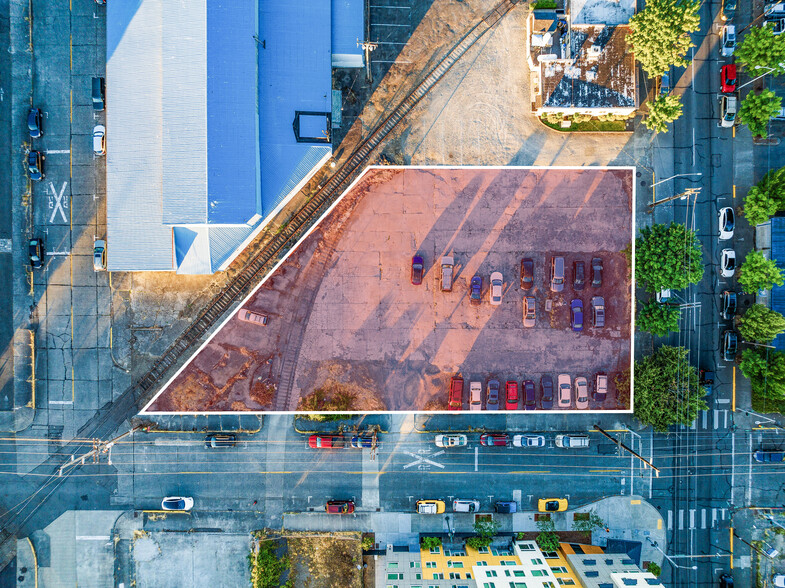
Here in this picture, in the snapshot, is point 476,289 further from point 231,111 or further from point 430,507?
point 231,111

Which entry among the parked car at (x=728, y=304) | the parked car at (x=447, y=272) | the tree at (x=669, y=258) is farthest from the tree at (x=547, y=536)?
the parked car at (x=728, y=304)

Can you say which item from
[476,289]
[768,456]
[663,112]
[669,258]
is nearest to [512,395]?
[476,289]

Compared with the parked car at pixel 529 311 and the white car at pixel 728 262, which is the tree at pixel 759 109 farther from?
the parked car at pixel 529 311

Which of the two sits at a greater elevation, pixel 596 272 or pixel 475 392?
pixel 596 272

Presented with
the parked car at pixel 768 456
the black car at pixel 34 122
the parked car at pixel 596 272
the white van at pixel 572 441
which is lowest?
the parked car at pixel 768 456

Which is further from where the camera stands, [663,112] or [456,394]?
[663,112]

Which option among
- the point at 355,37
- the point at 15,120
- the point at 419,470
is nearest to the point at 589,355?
the point at 419,470

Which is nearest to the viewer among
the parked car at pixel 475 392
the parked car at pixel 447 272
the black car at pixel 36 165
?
the parked car at pixel 447 272
